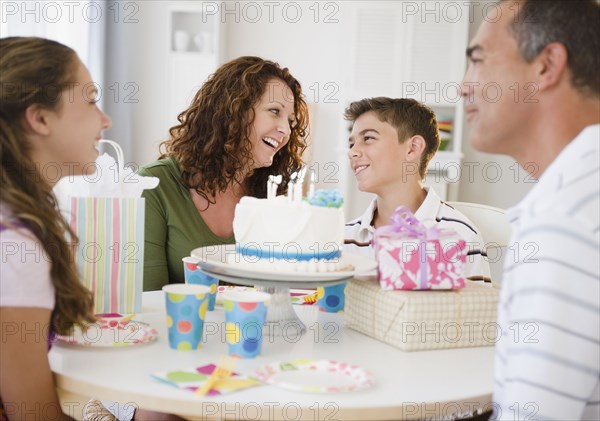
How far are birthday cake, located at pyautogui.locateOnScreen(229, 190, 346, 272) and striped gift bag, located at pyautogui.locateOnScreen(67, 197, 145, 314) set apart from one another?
225 millimetres

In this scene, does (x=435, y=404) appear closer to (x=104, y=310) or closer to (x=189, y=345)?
(x=189, y=345)

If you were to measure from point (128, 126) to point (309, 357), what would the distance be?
12.8 feet

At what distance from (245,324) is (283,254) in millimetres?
232

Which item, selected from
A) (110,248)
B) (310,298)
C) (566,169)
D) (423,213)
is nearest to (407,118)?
(423,213)

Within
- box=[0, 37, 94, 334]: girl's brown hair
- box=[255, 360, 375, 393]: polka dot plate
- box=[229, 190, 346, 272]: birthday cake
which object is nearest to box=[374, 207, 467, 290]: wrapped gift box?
box=[229, 190, 346, 272]: birthday cake

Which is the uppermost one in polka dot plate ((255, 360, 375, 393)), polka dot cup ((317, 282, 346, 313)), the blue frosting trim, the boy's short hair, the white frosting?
the boy's short hair

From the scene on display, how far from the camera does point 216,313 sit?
1729mm

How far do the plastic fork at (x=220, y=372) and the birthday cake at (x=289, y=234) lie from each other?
0.79 feet

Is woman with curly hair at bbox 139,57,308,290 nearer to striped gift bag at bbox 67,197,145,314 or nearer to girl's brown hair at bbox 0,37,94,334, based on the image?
striped gift bag at bbox 67,197,145,314

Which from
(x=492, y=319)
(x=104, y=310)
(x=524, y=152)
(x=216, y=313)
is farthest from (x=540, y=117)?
(x=104, y=310)

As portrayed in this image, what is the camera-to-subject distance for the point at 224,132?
251 cm

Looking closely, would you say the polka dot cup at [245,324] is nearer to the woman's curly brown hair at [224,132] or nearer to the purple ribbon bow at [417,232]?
the purple ribbon bow at [417,232]

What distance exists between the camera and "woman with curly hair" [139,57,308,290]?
7.47ft

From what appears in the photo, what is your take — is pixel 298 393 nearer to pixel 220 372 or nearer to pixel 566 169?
pixel 220 372
